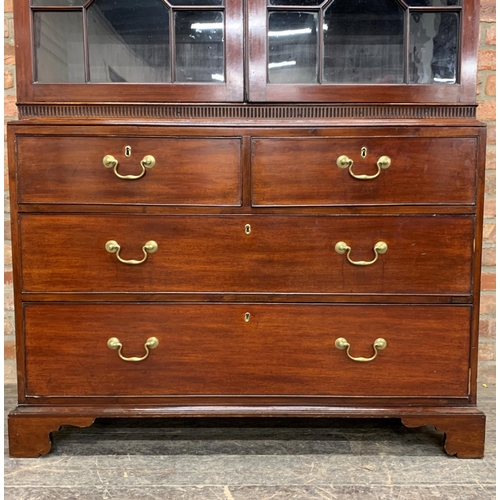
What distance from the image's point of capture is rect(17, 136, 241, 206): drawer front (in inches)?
56.5

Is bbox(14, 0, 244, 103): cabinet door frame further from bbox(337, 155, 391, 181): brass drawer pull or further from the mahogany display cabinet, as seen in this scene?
bbox(337, 155, 391, 181): brass drawer pull

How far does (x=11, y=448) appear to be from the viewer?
5.02ft

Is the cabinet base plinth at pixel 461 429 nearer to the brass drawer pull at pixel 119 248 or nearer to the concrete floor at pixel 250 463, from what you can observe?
the concrete floor at pixel 250 463

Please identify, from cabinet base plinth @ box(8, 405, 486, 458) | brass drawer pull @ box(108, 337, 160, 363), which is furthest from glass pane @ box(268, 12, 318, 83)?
cabinet base plinth @ box(8, 405, 486, 458)

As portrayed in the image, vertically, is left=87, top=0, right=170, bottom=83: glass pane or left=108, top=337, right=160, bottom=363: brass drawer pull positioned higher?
left=87, top=0, right=170, bottom=83: glass pane

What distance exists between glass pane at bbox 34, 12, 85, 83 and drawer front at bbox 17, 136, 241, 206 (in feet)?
0.59

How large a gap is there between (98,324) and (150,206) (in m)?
0.35

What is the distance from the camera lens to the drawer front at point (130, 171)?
143 cm

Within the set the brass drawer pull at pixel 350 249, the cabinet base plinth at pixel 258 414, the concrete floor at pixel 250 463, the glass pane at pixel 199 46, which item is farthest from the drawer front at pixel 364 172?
the concrete floor at pixel 250 463

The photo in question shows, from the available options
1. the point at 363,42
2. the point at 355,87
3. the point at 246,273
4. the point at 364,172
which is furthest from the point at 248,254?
the point at 363,42

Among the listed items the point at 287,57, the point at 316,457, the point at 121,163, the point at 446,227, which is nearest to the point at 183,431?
the point at 316,457

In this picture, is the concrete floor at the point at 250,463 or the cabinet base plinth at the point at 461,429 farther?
the cabinet base plinth at the point at 461,429

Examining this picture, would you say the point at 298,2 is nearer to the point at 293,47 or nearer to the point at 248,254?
the point at 293,47

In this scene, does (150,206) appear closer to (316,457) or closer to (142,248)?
(142,248)
